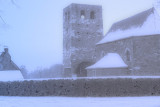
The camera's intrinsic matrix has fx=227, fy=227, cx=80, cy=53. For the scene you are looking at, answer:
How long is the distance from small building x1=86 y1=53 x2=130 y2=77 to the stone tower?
21.5ft

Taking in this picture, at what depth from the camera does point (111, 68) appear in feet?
93.5

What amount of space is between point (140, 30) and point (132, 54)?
3.09 metres

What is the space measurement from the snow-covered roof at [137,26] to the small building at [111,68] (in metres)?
3.08

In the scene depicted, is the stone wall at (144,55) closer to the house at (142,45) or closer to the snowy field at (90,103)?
the house at (142,45)

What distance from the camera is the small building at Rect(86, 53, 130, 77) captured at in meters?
28.3

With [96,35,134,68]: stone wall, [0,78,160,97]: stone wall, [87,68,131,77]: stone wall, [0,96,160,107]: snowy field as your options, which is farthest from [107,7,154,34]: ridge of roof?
[0,96,160,107]: snowy field

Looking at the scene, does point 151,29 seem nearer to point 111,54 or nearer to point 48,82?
point 111,54

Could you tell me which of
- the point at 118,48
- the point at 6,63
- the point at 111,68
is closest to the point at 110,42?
the point at 118,48

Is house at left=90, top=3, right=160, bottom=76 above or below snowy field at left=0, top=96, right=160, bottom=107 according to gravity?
above

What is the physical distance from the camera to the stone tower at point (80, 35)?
37.1 m

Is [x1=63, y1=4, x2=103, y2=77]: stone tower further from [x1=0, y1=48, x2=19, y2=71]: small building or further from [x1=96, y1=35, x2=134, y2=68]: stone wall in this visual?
[x1=0, y1=48, x2=19, y2=71]: small building

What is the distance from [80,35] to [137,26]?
1144cm

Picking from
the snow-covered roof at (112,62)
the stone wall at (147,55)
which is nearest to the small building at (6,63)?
the snow-covered roof at (112,62)

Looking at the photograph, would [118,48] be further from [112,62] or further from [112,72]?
[112,72]
